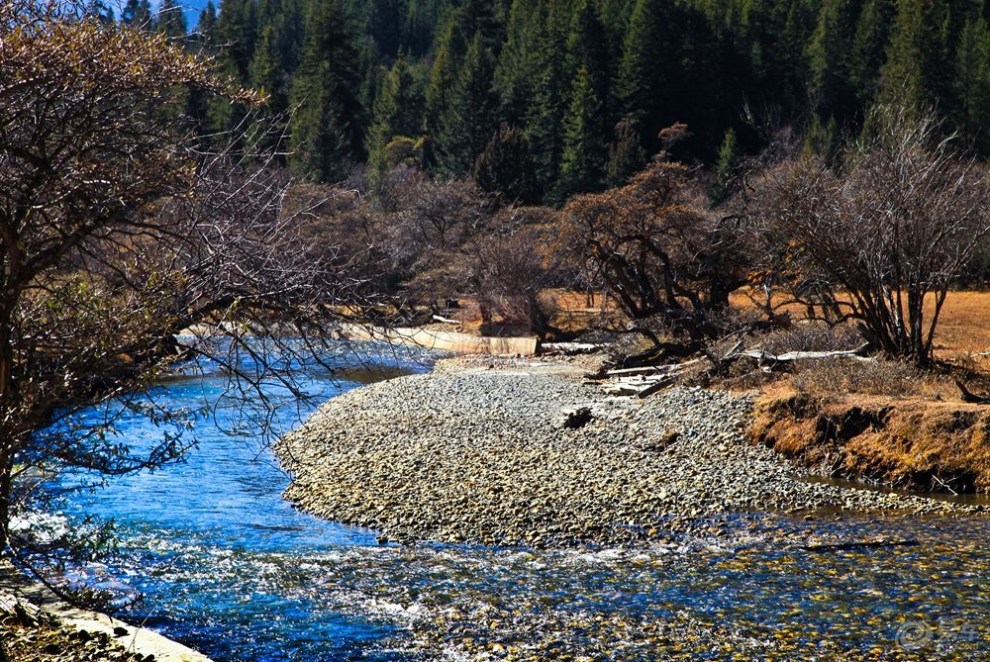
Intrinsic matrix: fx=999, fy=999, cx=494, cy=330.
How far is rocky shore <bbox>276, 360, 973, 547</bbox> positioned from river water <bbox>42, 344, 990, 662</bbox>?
1.80 feet

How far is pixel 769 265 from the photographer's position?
23.0m

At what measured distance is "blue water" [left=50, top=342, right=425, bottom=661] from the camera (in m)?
7.84

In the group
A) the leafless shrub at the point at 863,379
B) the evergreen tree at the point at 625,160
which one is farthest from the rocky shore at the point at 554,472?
the evergreen tree at the point at 625,160

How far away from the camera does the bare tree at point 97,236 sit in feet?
17.9

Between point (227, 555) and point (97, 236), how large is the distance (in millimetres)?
5079

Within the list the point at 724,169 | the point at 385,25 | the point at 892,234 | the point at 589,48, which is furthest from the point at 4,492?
the point at 385,25

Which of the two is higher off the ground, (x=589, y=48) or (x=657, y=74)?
(x=589, y=48)

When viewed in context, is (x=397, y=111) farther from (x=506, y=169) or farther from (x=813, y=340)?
(x=813, y=340)

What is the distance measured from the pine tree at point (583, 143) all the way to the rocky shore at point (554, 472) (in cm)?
3851

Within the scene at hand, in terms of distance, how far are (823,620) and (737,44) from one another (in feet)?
222

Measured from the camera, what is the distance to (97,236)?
6.08 m

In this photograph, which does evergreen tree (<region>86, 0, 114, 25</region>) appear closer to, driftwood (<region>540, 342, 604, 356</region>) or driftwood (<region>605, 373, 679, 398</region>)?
driftwood (<region>605, 373, 679, 398</region>)

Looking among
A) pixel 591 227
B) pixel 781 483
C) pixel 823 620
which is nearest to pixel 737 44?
pixel 591 227

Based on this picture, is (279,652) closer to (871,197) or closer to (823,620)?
(823,620)
